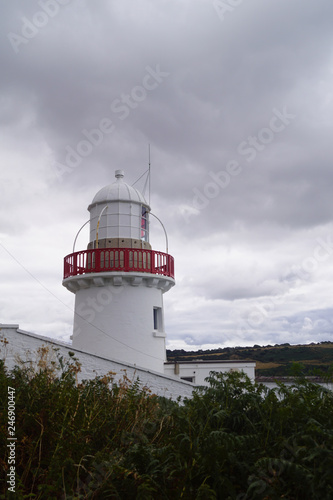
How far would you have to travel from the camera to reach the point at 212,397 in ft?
18.4

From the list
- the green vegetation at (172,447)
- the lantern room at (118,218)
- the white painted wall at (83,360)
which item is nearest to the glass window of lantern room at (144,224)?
the lantern room at (118,218)

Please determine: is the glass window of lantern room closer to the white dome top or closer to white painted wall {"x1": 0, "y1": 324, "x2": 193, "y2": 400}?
the white dome top

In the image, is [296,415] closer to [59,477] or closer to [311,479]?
[311,479]

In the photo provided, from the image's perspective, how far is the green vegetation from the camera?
142 inches

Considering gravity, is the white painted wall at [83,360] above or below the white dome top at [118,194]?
below

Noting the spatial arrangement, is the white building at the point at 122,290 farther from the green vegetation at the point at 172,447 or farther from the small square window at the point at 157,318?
the green vegetation at the point at 172,447

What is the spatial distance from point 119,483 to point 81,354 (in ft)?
25.0

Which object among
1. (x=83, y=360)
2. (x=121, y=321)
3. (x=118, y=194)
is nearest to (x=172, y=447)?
(x=83, y=360)

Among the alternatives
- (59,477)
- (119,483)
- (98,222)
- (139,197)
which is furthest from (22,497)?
(139,197)

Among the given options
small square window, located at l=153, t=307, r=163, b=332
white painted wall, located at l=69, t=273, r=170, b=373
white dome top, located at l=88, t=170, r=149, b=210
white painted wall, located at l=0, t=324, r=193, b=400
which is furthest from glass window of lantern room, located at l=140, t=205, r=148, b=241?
white painted wall, located at l=0, t=324, r=193, b=400

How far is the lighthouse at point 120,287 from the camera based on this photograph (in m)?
13.9

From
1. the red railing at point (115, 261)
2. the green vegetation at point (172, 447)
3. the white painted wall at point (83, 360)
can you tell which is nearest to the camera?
the green vegetation at point (172, 447)

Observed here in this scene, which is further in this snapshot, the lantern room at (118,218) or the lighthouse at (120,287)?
the lantern room at (118,218)

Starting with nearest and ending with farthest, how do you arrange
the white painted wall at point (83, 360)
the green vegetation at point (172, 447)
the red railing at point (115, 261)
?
the green vegetation at point (172, 447), the white painted wall at point (83, 360), the red railing at point (115, 261)
